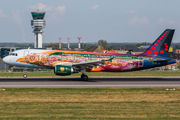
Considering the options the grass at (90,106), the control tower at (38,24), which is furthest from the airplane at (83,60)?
the control tower at (38,24)

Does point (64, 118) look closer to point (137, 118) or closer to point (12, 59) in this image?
point (137, 118)

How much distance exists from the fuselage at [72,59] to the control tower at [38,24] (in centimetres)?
15213

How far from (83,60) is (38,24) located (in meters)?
155

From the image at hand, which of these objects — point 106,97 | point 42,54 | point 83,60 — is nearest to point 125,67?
point 83,60

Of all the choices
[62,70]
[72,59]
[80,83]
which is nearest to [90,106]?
[80,83]

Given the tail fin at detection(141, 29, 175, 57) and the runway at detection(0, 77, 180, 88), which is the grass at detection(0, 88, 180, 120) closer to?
the runway at detection(0, 77, 180, 88)

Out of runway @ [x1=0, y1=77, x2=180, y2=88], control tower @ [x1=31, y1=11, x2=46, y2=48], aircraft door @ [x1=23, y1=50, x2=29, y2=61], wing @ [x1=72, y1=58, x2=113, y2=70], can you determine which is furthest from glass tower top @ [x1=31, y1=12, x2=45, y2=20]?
wing @ [x1=72, y1=58, x2=113, y2=70]

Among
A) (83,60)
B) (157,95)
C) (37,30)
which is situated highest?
(37,30)

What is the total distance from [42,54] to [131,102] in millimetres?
18404

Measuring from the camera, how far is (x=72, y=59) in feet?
112

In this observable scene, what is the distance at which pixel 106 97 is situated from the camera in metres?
20.7

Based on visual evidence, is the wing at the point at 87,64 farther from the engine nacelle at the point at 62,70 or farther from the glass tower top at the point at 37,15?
the glass tower top at the point at 37,15

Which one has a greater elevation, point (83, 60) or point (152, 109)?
point (83, 60)

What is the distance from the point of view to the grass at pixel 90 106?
1447 cm
